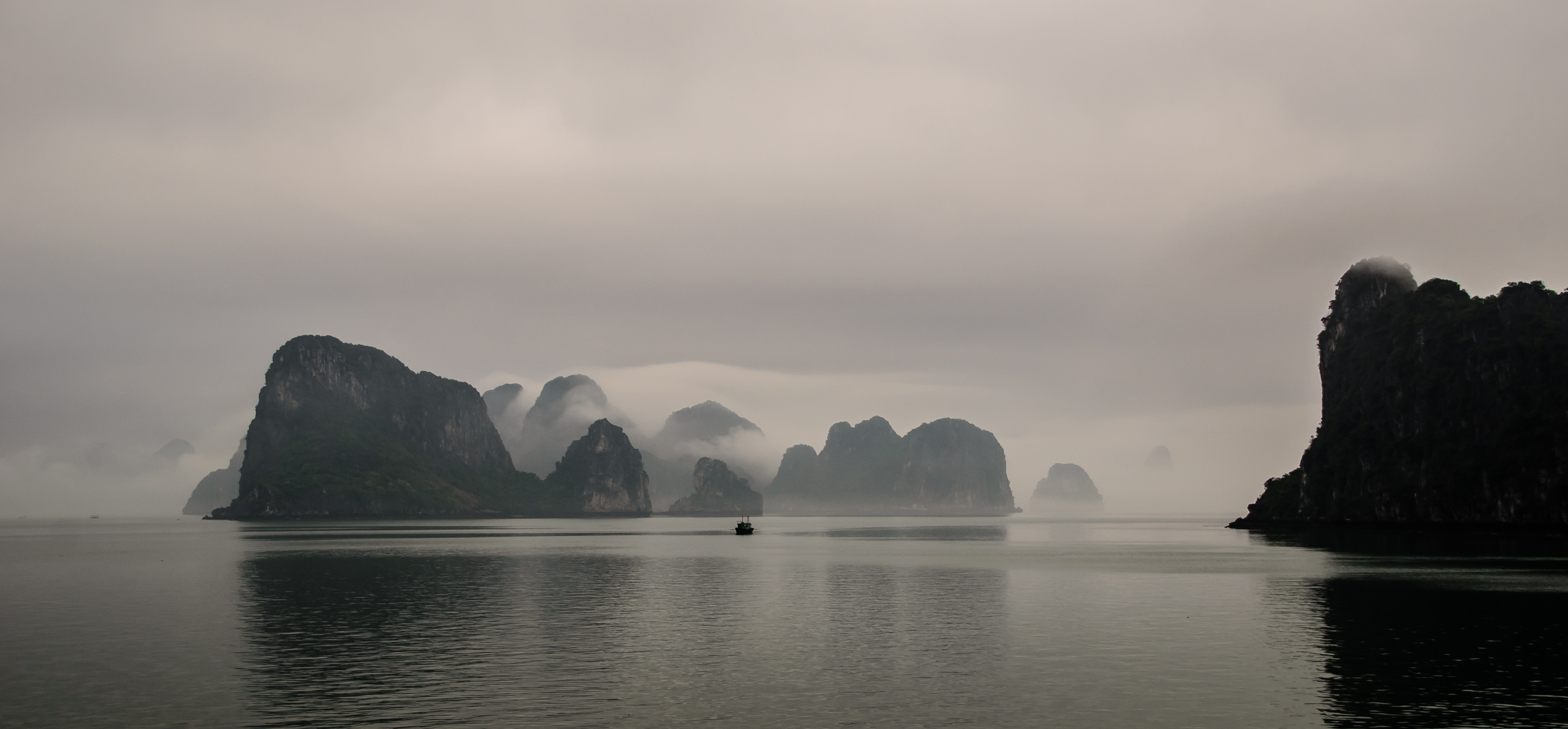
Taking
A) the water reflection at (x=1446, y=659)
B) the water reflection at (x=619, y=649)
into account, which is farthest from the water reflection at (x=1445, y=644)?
the water reflection at (x=619, y=649)

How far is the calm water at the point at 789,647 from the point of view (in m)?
37.7

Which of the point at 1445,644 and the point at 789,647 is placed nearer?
the point at 1445,644

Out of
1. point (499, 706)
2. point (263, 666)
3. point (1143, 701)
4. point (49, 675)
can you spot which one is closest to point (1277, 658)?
point (1143, 701)

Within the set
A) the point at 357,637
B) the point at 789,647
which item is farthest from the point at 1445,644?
the point at 357,637

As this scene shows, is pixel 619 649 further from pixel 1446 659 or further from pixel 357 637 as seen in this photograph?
pixel 1446 659

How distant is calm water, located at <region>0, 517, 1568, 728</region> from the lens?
124ft

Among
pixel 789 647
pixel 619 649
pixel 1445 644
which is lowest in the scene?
pixel 1445 644

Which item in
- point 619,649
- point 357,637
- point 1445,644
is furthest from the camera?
point 357,637

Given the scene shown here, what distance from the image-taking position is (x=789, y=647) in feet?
174

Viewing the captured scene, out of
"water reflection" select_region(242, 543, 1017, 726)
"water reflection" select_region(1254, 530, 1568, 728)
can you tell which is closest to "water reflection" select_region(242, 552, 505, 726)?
"water reflection" select_region(242, 543, 1017, 726)

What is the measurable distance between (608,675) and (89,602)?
5235 centimetres

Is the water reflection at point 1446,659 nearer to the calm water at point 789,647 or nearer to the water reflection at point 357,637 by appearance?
the calm water at point 789,647

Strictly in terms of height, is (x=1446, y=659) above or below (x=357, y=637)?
below

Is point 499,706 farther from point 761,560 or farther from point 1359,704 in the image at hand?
point 761,560
